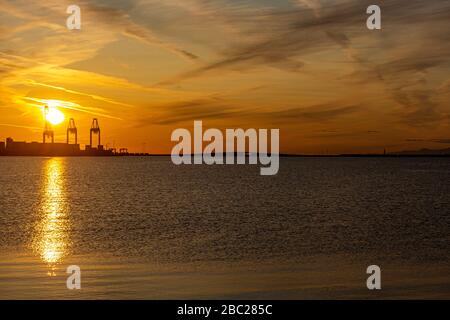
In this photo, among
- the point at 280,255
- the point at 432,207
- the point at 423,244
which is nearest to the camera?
the point at 280,255

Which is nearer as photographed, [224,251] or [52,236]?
[224,251]

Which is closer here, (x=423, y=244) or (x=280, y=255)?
(x=280, y=255)

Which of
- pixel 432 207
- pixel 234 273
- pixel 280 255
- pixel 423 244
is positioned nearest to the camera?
pixel 234 273

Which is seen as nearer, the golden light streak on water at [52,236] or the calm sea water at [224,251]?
the calm sea water at [224,251]

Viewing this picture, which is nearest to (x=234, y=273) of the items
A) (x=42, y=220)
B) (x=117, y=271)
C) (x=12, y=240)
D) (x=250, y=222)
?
(x=117, y=271)

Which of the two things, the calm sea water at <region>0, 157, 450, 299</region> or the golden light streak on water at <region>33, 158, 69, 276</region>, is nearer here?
the calm sea water at <region>0, 157, 450, 299</region>

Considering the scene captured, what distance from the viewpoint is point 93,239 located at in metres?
38.9

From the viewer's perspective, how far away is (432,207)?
6719 cm
